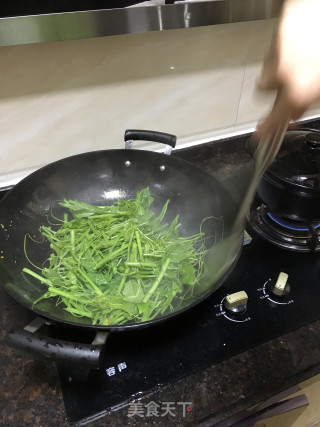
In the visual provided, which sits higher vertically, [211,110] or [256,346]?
[211,110]

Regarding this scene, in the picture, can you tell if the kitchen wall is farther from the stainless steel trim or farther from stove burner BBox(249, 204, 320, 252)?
stove burner BBox(249, 204, 320, 252)

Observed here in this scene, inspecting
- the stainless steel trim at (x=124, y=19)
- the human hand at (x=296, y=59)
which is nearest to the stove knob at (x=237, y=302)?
the human hand at (x=296, y=59)

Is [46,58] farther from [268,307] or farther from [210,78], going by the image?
[268,307]

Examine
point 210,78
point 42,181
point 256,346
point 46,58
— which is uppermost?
point 46,58

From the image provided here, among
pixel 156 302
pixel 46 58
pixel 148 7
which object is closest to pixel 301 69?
pixel 148 7

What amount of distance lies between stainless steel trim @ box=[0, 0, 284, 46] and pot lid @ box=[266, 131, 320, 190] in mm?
318

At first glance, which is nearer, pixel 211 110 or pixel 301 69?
pixel 301 69

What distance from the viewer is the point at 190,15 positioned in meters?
0.79

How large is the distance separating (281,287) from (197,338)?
0.21 m

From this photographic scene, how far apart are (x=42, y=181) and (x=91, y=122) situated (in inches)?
8.6

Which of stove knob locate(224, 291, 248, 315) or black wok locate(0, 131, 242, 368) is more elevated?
black wok locate(0, 131, 242, 368)

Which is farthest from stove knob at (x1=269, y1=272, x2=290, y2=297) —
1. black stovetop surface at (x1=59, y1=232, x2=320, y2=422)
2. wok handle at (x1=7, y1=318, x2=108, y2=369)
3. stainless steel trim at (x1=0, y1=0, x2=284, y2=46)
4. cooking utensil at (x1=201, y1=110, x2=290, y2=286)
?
stainless steel trim at (x1=0, y1=0, x2=284, y2=46)

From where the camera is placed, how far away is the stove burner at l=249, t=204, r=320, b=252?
0.89 m

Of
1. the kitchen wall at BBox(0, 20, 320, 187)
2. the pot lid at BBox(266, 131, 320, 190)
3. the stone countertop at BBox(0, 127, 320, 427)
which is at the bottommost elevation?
the stone countertop at BBox(0, 127, 320, 427)
